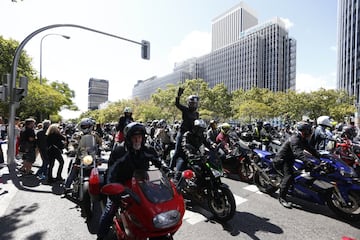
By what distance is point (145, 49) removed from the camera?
1141 cm

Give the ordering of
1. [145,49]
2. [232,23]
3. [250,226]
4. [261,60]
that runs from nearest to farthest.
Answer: [250,226] → [145,49] → [261,60] → [232,23]

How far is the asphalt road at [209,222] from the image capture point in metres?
3.67

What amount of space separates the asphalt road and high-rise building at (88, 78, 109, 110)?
14422cm

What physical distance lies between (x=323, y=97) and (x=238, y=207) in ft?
106

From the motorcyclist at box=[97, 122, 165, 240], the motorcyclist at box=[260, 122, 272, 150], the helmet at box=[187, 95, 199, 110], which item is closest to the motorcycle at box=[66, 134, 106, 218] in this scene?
the motorcyclist at box=[97, 122, 165, 240]

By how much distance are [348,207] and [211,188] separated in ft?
7.47

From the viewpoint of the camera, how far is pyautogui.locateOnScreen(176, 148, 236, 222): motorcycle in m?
4.04

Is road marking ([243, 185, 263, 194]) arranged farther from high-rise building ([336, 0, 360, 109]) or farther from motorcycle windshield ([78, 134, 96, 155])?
high-rise building ([336, 0, 360, 109])

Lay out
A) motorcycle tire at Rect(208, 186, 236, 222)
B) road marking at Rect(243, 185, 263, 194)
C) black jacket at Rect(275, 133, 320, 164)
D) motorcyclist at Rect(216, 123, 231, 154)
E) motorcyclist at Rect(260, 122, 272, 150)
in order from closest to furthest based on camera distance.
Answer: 1. motorcycle tire at Rect(208, 186, 236, 222)
2. black jacket at Rect(275, 133, 320, 164)
3. road marking at Rect(243, 185, 263, 194)
4. motorcyclist at Rect(216, 123, 231, 154)
5. motorcyclist at Rect(260, 122, 272, 150)

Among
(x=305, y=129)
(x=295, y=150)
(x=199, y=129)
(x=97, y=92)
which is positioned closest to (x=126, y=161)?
(x=199, y=129)

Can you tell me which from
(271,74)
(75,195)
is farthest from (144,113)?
(271,74)

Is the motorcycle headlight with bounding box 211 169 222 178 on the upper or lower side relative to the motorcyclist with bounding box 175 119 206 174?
lower

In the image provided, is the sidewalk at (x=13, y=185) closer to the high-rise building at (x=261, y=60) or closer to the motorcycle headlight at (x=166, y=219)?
the motorcycle headlight at (x=166, y=219)

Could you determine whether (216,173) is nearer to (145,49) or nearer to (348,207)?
(348,207)
